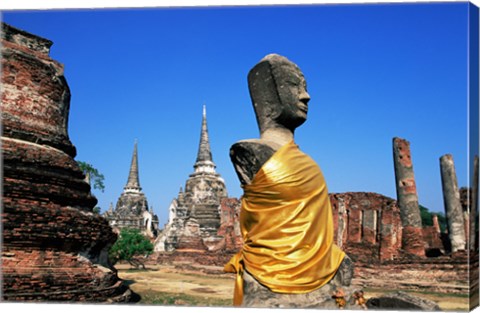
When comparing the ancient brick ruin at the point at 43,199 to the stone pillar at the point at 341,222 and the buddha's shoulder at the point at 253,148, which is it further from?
the stone pillar at the point at 341,222

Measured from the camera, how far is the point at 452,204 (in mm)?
16719

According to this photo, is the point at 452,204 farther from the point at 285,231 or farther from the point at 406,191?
the point at 285,231

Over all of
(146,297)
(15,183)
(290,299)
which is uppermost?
(15,183)

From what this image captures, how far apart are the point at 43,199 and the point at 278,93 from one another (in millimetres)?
3472

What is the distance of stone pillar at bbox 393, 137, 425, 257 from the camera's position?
16.7 meters

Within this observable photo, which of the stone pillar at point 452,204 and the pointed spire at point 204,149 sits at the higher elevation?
the pointed spire at point 204,149

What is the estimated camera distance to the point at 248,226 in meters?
4.53

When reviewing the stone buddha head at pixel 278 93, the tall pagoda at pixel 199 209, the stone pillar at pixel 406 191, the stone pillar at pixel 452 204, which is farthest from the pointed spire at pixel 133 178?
the stone buddha head at pixel 278 93

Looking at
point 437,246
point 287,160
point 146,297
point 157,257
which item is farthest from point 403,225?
point 287,160

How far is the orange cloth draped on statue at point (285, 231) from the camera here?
420 centimetres

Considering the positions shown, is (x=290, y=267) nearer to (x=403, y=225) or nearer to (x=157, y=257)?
(x=403, y=225)

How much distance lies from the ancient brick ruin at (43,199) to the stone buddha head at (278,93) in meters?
3.14

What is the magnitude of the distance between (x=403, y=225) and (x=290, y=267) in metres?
13.8

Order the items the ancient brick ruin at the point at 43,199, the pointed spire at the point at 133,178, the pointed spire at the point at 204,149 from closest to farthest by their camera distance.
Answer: the ancient brick ruin at the point at 43,199, the pointed spire at the point at 204,149, the pointed spire at the point at 133,178
